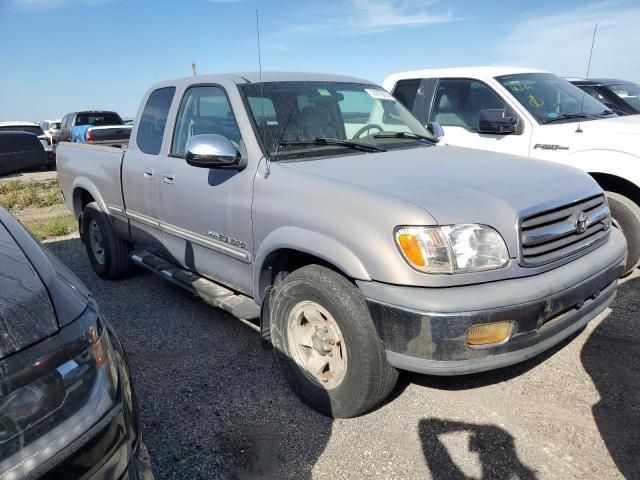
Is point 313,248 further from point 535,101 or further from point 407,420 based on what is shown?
point 535,101

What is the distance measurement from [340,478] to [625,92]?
7.64 metres

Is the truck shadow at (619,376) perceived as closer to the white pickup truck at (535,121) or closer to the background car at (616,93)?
the white pickup truck at (535,121)

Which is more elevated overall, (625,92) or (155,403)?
(625,92)

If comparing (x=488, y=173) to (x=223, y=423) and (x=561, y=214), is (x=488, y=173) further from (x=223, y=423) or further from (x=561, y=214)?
(x=223, y=423)

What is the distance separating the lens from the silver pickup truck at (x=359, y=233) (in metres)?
2.36

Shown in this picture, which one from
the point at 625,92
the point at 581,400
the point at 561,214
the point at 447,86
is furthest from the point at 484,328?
the point at 625,92

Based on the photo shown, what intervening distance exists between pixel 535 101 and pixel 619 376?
3.18 m

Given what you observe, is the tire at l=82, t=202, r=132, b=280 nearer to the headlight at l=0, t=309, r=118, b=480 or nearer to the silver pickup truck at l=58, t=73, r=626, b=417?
the silver pickup truck at l=58, t=73, r=626, b=417

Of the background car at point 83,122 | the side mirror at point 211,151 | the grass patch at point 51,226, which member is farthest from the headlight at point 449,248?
the background car at point 83,122

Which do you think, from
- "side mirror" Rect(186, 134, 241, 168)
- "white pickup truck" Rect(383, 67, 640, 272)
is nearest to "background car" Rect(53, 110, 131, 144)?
"white pickup truck" Rect(383, 67, 640, 272)

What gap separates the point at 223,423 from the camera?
2.84 meters

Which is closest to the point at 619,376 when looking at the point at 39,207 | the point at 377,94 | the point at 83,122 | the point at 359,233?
the point at 359,233

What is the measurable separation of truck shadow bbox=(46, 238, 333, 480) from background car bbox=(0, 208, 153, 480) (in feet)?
0.93

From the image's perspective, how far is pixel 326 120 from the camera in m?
3.60
